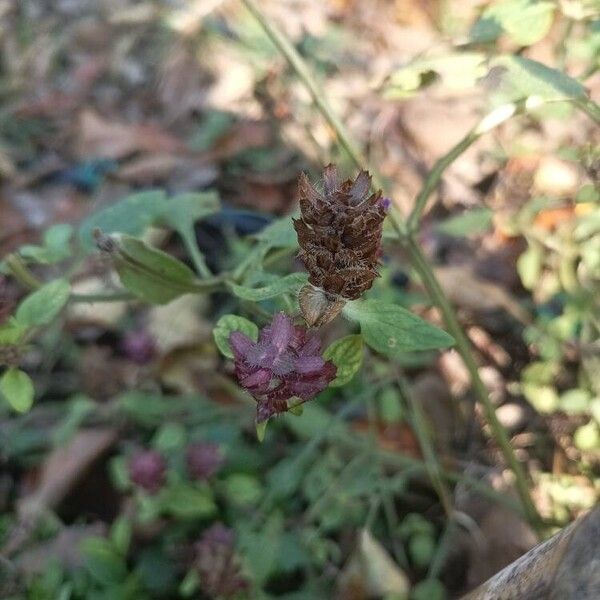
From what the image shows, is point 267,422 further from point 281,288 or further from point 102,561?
point 102,561

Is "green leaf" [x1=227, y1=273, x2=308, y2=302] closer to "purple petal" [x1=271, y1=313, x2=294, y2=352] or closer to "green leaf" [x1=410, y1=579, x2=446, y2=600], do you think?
"purple petal" [x1=271, y1=313, x2=294, y2=352]

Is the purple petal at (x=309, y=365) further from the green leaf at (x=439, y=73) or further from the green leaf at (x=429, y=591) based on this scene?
the green leaf at (x=429, y=591)

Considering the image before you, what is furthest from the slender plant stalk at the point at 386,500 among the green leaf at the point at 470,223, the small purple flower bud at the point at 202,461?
the green leaf at the point at 470,223

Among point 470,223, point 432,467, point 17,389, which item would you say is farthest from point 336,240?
point 432,467

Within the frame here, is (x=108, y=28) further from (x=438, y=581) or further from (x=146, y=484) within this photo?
(x=438, y=581)

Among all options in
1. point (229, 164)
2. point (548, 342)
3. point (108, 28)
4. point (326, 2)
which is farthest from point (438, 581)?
point (108, 28)

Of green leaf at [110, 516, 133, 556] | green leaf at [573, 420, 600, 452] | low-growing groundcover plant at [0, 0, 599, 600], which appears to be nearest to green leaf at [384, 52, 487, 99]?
low-growing groundcover plant at [0, 0, 599, 600]

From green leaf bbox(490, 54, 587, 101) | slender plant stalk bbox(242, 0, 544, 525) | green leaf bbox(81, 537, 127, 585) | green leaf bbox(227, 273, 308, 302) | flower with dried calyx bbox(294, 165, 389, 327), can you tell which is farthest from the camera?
green leaf bbox(81, 537, 127, 585)
